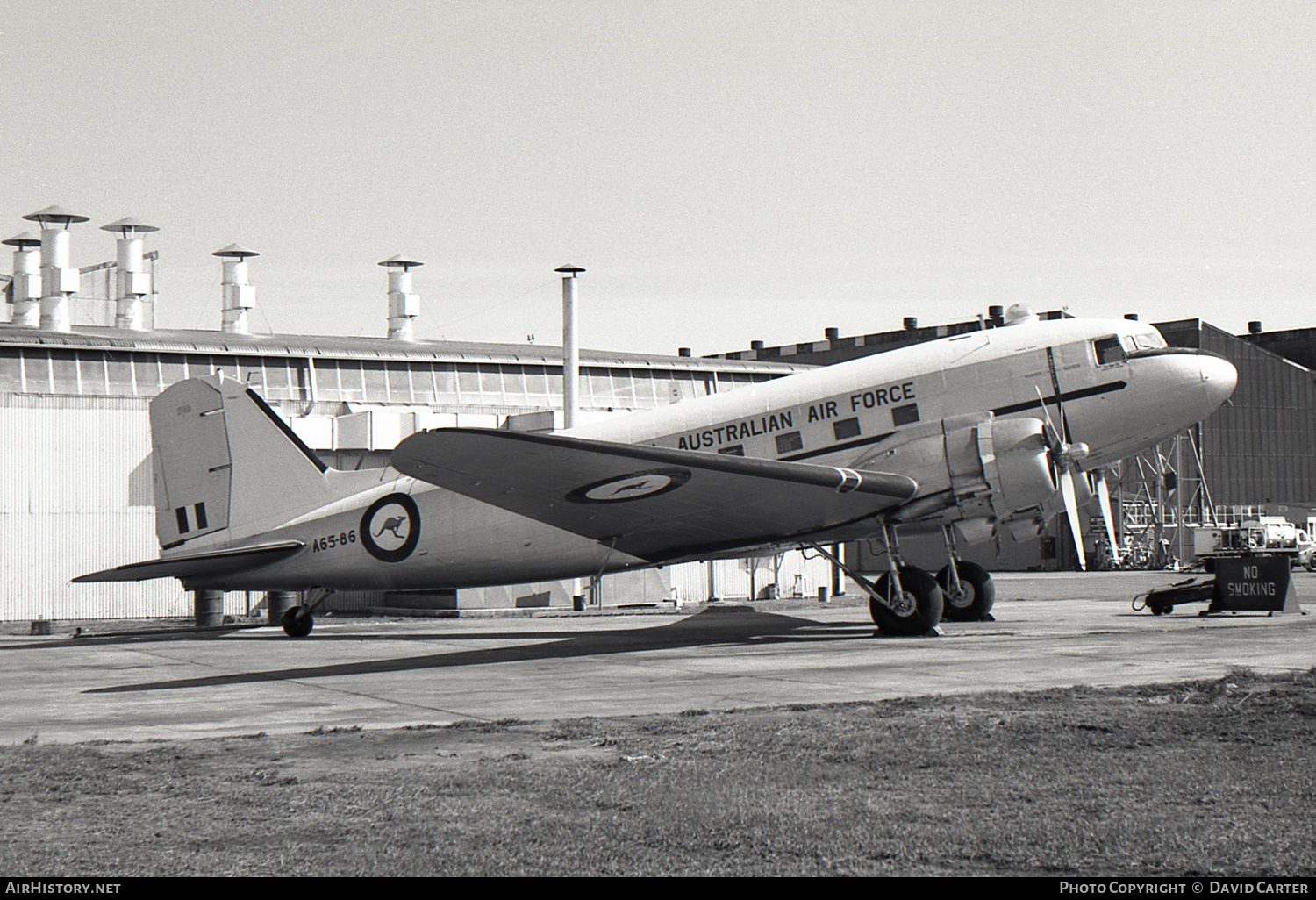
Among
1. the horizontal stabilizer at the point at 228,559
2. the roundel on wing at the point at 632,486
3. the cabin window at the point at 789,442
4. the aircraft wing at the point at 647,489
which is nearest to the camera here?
the aircraft wing at the point at 647,489

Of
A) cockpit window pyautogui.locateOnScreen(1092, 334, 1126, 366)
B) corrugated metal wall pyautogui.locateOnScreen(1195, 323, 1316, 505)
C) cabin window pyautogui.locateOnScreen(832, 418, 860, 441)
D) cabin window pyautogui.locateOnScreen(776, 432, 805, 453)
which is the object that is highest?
corrugated metal wall pyautogui.locateOnScreen(1195, 323, 1316, 505)

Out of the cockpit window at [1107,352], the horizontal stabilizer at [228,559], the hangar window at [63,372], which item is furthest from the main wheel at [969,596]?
the hangar window at [63,372]

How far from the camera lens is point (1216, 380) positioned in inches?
841

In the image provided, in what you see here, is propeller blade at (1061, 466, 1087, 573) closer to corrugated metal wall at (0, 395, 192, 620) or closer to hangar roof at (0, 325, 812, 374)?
corrugated metal wall at (0, 395, 192, 620)

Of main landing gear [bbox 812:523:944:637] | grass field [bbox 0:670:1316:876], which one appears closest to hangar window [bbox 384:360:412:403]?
main landing gear [bbox 812:523:944:637]

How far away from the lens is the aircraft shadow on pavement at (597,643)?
16.4 m

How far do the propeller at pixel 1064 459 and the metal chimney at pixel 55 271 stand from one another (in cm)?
3659

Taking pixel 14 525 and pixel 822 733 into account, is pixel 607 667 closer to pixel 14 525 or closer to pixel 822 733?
pixel 822 733

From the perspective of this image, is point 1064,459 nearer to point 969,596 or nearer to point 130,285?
Result: point 969,596

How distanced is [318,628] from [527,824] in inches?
880

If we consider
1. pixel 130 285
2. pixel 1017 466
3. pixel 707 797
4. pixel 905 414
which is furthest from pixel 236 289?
pixel 707 797

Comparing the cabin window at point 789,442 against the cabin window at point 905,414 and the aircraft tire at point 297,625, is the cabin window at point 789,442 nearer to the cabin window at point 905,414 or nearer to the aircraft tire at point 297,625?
the cabin window at point 905,414

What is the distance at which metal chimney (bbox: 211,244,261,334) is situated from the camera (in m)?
48.2

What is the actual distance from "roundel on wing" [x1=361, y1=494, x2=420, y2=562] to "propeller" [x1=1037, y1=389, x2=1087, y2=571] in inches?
441
